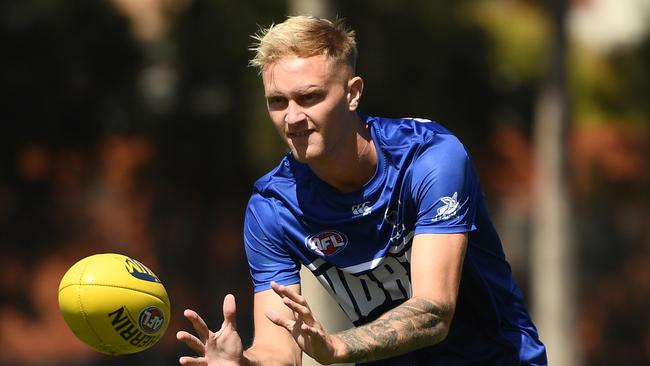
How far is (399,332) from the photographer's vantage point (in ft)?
16.3

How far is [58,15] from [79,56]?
2.21 ft

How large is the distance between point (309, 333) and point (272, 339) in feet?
3.28

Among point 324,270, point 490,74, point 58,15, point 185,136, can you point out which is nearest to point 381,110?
point 490,74

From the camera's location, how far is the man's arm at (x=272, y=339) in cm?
557

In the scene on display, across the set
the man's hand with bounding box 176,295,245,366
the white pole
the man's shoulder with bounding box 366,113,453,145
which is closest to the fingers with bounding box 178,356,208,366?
→ the man's hand with bounding box 176,295,245,366

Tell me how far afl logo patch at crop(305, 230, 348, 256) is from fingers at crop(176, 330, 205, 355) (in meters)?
0.77

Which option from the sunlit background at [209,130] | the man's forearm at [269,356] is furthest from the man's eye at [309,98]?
the sunlit background at [209,130]

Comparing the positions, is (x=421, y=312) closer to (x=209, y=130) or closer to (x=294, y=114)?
(x=294, y=114)

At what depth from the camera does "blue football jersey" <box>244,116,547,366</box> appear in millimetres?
5520

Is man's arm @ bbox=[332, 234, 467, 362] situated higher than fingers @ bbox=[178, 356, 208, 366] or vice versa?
man's arm @ bbox=[332, 234, 467, 362]

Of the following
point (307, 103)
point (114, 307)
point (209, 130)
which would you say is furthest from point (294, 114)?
point (209, 130)

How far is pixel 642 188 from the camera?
63.9ft

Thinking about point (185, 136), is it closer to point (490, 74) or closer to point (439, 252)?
point (490, 74)

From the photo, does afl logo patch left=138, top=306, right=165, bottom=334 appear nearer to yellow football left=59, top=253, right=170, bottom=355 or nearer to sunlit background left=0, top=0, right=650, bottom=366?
yellow football left=59, top=253, right=170, bottom=355
